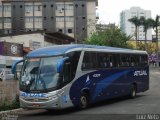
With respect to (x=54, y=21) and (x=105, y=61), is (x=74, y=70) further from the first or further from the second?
(x=54, y=21)

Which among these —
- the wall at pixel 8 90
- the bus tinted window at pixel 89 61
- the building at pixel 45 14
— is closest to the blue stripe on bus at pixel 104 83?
the bus tinted window at pixel 89 61

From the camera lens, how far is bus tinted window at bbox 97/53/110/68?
22.0 meters

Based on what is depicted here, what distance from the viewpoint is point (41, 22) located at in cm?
11394

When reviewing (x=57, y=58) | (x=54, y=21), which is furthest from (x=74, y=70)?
(x=54, y=21)

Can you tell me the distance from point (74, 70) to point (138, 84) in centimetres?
873

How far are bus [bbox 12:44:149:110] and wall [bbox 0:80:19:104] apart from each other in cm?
215

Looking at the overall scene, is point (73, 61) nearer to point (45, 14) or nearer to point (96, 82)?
point (96, 82)

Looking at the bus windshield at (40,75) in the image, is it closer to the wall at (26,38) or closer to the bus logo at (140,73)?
the bus logo at (140,73)

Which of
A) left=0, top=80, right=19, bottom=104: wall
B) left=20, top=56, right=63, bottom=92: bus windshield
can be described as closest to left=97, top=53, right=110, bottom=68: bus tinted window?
left=20, top=56, right=63, bottom=92: bus windshield

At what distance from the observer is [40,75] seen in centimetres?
1864

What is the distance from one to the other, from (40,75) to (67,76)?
3.81 feet

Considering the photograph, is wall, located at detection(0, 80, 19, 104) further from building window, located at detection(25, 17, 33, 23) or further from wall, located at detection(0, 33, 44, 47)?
building window, located at detection(25, 17, 33, 23)

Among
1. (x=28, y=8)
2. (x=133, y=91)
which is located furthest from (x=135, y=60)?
(x=28, y=8)

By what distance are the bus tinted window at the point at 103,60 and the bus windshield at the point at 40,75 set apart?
348 cm
